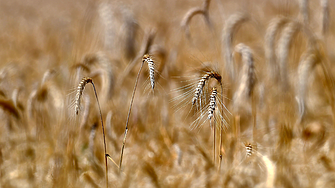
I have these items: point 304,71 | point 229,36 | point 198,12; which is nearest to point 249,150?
point 304,71

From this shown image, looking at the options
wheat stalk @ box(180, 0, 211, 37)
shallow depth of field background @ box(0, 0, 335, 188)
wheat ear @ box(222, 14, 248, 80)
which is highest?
wheat stalk @ box(180, 0, 211, 37)

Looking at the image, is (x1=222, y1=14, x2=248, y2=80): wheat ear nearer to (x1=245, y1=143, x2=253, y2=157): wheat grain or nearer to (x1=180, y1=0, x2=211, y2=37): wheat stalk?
(x1=180, y1=0, x2=211, y2=37): wheat stalk

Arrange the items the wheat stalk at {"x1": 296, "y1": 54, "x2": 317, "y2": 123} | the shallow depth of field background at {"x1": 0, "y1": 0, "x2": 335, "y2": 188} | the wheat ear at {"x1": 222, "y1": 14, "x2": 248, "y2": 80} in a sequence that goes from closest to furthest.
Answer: the shallow depth of field background at {"x1": 0, "y1": 0, "x2": 335, "y2": 188}
the wheat stalk at {"x1": 296, "y1": 54, "x2": 317, "y2": 123}
the wheat ear at {"x1": 222, "y1": 14, "x2": 248, "y2": 80}

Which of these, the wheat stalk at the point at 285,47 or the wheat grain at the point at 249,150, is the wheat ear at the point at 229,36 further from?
the wheat grain at the point at 249,150

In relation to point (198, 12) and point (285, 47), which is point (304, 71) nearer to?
point (285, 47)

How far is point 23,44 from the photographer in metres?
5.42

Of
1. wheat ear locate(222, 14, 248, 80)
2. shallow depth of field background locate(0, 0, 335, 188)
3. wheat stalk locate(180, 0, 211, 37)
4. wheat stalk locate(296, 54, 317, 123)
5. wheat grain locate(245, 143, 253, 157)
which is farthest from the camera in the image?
wheat stalk locate(180, 0, 211, 37)

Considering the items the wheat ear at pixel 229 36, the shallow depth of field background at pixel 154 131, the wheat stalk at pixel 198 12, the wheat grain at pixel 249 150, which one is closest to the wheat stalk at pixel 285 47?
the shallow depth of field background at pixel 154 131

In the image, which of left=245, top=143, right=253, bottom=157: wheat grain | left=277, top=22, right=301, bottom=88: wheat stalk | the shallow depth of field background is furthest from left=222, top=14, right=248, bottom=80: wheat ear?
left=245, top=143, right=253, bottom=157: wheat grain

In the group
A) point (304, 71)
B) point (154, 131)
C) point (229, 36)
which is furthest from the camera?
point (154, 131)

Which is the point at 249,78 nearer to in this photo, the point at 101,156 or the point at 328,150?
the point at 328,150

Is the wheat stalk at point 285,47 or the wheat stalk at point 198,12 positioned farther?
the wheat stalk at point 198,12

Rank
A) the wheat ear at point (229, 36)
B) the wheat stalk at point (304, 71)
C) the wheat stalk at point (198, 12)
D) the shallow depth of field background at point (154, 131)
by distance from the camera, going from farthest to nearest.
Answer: the wheat stalk at point (198, 12) < the wheat ear at point (229, 36) < the wheat stalk at point (304, 71) < the shallow depth of field background at point (154, 131)

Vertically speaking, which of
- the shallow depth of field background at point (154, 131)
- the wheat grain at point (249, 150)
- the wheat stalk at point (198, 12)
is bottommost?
the wheat grain at point (249, 150)
